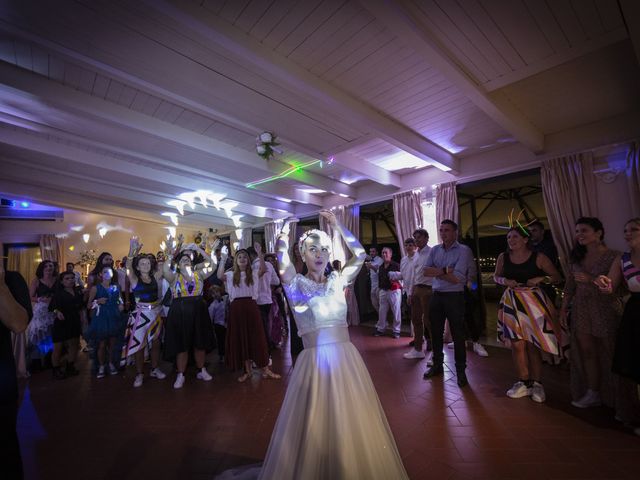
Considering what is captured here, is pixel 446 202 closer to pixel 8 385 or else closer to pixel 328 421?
pixel 328 421

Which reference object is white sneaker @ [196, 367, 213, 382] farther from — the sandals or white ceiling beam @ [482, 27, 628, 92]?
white ceiling beam @ [482, 27, 628, 92]

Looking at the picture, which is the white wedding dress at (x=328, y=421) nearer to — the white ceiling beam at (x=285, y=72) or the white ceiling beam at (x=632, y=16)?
the white ceiling beam at (x=285, y=72)

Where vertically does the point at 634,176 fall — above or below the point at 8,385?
above

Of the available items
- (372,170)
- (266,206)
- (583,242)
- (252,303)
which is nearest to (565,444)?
(583,242)

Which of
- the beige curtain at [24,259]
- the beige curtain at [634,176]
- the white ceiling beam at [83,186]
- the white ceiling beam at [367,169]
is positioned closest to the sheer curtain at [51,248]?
the beige curtain at [24,259]

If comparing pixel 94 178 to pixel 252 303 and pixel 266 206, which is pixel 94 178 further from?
pixel 252 303

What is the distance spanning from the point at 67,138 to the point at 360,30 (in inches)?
185

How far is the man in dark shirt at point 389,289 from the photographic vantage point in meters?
5.91

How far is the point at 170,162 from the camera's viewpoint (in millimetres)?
5453

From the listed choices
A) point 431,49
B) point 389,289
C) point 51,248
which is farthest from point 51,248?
point 431,49

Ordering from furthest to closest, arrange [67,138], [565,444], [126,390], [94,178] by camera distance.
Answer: [94,178] → [67,138] → [126,390] → [565,444]

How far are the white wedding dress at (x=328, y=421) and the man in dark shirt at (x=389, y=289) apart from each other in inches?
172

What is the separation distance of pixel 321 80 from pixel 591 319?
3289 millimetres

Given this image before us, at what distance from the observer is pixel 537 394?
2902 millimetres
